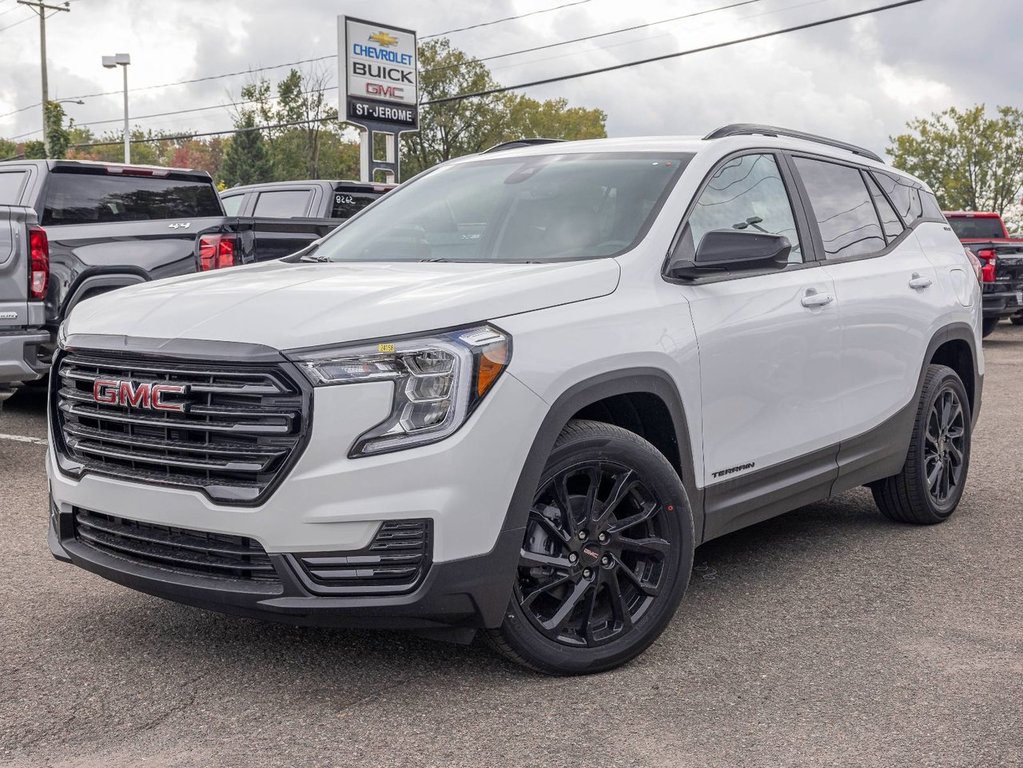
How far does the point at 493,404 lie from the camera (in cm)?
348

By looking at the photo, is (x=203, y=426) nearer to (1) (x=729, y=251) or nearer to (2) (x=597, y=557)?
(2) (x=597, y=557)

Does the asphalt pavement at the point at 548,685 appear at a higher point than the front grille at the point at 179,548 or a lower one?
lower

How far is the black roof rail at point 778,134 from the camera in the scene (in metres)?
5.02

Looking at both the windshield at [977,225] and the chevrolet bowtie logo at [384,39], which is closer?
the windshield at [977,225]

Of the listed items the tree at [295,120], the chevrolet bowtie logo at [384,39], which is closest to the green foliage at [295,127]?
the tree at [295,120]

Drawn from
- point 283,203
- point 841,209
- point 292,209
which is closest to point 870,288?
point 841,209

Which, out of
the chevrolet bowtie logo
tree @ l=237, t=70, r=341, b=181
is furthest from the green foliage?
the chevrolet bowtie logo

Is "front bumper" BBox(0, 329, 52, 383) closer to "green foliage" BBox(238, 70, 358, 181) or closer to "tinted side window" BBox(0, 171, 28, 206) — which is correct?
"tinted side window" BBox(0, 171, 28, 206)

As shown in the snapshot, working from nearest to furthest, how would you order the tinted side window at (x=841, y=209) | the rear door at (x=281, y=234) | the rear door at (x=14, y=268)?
the tinted side window at (x=841, y=209) → the rear door at (x=14, y=268) → the rear door at (x=281, y=234)

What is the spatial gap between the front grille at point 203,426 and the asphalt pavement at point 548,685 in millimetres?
687

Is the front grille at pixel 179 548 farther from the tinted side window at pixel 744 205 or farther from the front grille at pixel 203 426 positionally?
the tinted side window at pixel 744 205

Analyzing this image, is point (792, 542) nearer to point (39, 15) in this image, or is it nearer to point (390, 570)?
point (390, 570)

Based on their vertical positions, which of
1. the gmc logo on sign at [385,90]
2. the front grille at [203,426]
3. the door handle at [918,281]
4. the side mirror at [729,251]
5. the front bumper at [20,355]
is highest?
the gmc logo on sign at [385,90]

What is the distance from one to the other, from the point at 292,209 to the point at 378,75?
12553 millimetres
